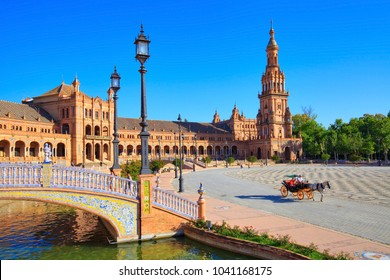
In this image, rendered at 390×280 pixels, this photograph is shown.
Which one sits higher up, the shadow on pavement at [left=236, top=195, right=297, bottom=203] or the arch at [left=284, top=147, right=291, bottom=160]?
the arch at [left=284, top=147, right=291, bottom=160]

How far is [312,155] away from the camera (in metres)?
106

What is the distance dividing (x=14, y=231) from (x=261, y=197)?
14.6 m

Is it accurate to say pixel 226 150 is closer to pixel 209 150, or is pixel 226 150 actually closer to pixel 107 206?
pixel 209 150

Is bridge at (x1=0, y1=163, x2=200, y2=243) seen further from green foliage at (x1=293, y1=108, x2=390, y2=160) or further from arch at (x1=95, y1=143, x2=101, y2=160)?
green foliage at (x1=293, y1=108, x2=390, y2=160)

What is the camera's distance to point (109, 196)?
Result: 1275 cm

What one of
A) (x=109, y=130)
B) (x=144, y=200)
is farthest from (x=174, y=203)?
(x=109, y=130)

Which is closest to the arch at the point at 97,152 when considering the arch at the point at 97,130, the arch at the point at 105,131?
the arch at the point at 97,130

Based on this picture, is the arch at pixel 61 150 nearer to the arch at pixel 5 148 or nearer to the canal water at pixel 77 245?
the arch at pixel 5 148

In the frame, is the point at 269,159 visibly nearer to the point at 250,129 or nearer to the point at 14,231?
the point at 250,129

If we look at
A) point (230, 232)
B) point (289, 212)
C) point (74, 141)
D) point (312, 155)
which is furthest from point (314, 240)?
point (312, 155)

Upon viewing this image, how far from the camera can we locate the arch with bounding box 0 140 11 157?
5754 centimetres

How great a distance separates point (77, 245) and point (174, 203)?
13.7 feet

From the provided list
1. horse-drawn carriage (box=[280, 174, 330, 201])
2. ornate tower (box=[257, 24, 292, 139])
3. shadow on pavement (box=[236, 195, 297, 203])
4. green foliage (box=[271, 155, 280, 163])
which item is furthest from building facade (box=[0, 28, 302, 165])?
horse-drawn carriage (box=[280, 174, 330, 201])

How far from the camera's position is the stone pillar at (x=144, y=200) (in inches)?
512
